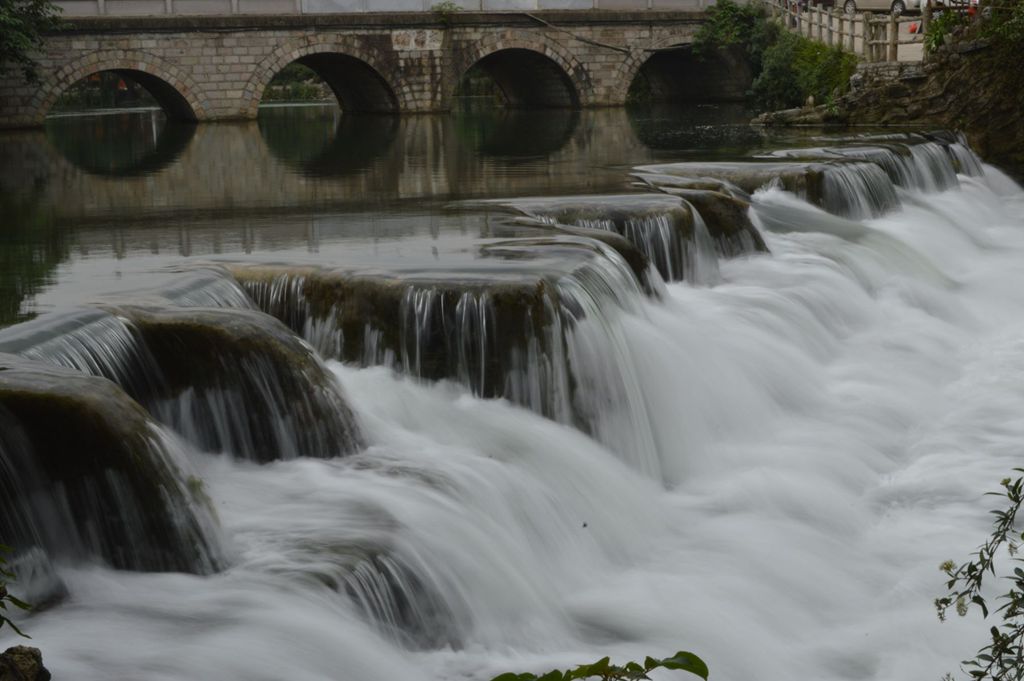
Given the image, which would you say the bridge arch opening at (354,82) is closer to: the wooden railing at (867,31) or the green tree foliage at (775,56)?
the green tree foliage at (775,56)

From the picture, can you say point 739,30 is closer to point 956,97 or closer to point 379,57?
point 379,57

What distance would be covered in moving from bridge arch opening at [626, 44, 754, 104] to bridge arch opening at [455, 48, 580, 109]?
89.7 inches

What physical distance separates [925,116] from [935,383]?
12.2m

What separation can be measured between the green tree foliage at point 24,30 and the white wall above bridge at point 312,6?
726mm

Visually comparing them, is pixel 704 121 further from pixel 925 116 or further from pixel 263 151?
pixel 263 151

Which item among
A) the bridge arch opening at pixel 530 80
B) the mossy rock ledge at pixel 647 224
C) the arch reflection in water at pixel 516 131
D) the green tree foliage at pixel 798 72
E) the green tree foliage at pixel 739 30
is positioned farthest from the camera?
the bridge arch opening at pixel 530 80

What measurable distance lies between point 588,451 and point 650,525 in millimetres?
615

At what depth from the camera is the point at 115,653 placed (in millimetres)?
4910

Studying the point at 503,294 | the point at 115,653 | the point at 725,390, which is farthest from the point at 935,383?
the point at 115,653

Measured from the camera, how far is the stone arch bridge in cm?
2808

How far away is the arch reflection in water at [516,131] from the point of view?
67.6 ft

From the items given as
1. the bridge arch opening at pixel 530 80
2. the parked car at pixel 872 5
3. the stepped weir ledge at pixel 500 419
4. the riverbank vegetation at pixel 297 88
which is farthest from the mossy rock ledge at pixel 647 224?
the riverbank vegetation at pixel 297 88

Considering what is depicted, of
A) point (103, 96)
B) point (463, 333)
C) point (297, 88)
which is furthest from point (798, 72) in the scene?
point (103, 96)

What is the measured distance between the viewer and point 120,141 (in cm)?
2644
